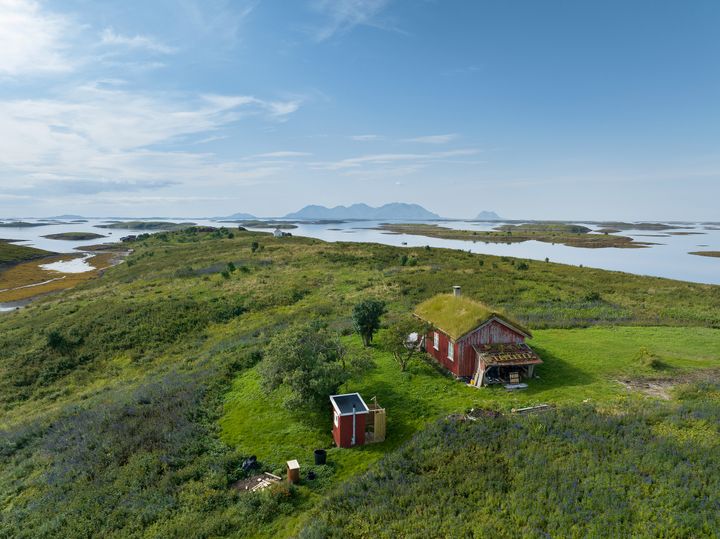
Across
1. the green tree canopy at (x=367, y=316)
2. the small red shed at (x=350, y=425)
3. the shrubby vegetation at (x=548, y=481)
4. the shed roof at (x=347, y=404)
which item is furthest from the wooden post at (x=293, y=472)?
the green tree canopy at (x=367, y=316)

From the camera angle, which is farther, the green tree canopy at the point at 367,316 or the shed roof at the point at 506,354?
the green tree canopy at the point at 367,316

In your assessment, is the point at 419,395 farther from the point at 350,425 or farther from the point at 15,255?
the point at 15,255

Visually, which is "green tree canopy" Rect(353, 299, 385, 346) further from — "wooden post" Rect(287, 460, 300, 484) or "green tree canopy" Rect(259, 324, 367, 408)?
"wooden post" Rect(287, 460, 300, 484)

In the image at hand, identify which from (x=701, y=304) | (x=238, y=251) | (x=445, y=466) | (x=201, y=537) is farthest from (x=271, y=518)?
(x=238, y=251)

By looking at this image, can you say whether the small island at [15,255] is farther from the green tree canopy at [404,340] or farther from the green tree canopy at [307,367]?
the green tree canopy at [404,340]

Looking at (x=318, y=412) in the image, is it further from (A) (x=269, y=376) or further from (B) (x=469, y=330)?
(B) (x=469, y=330)

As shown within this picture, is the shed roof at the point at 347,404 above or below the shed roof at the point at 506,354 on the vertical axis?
below
